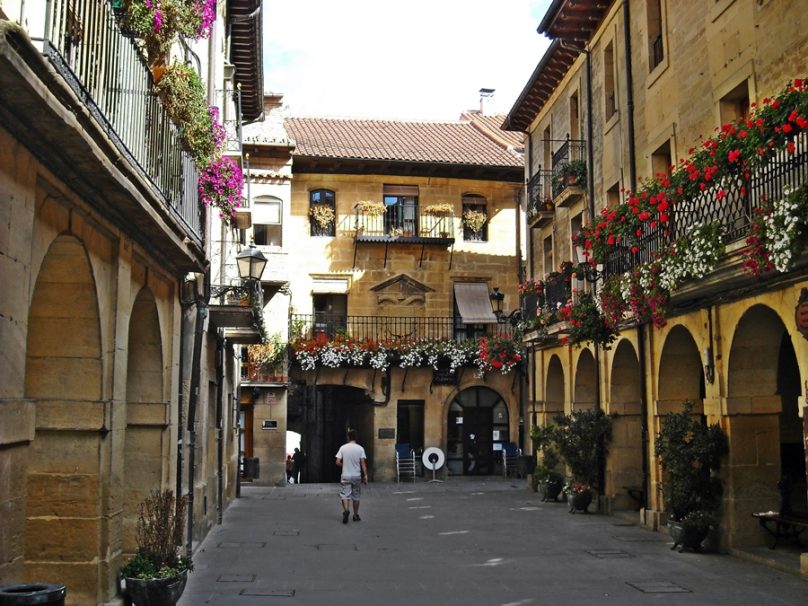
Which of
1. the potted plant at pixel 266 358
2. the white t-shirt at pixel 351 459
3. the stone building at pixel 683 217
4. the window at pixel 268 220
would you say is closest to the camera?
the stone building at pixel 683 217

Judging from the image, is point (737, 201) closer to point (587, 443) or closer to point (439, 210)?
point (587, 443)

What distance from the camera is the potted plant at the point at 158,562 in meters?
8.67

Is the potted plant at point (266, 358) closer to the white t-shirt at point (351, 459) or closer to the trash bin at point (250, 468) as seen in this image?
the trash bin at point (250, 468)

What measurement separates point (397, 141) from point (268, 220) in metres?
6.47

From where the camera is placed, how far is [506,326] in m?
31.1

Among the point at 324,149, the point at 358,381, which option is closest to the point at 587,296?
the point at 358,381

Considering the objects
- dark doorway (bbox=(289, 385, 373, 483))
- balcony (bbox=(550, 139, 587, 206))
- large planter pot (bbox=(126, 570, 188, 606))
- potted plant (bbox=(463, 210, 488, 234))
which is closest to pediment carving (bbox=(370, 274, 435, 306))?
potted plant (bbox=(463, 210, 488, 234))

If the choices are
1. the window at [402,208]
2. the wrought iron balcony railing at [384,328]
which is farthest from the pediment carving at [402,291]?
the window at [402,208]

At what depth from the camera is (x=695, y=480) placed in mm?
13492

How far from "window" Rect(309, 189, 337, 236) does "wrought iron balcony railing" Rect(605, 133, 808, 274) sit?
15603 mm

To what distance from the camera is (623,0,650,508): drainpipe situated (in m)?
16.9

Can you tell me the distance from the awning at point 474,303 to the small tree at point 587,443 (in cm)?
1098

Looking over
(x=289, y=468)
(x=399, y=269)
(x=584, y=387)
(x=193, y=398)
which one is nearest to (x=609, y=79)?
(x=584, y=387)

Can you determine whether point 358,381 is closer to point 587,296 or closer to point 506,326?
point 506,326
